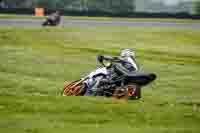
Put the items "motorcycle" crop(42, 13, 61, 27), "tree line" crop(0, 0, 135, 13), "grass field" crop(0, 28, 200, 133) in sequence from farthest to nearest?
1. "tree line" crop(0, 0, 135, 13)
2. "motorcycle" crop(42, 13, 61, 27)
3. "grass field" crop(0, 28, 200, 133)

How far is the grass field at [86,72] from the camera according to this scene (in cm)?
961

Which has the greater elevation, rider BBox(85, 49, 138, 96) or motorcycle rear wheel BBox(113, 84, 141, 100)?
rider BBox(85, 49, 138, 96)

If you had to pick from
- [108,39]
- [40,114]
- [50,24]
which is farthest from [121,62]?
[50,24]

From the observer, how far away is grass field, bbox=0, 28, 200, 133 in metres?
9.61

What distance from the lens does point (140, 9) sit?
75.9 m

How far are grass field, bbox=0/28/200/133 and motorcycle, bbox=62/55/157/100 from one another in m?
0.58

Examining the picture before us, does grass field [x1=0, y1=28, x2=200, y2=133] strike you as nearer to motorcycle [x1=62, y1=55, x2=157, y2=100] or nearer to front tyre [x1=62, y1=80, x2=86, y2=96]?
motorcycle [x1=62, y1=55, x2=157, y2=100]

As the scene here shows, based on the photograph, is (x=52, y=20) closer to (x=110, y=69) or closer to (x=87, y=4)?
(x=110, y=69)

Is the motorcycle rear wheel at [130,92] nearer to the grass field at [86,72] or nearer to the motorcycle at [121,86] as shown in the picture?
the motorcycle at [121,86]

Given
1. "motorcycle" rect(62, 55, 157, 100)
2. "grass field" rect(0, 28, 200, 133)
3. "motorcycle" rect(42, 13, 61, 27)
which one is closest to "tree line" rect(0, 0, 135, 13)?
"motorcycle" rect(42, 13, 61, 27)

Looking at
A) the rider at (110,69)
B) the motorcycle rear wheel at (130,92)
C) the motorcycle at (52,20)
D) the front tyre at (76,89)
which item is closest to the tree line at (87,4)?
the motorcycle at (52,20)

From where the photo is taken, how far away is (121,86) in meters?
14.0

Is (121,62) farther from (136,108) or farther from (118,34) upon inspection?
(118,34)

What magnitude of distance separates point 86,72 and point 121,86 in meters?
9.63
